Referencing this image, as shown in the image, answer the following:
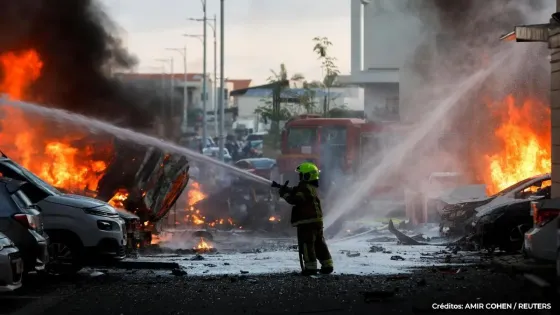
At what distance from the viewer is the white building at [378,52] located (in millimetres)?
43469

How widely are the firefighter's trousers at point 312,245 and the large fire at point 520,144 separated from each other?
36.4ft

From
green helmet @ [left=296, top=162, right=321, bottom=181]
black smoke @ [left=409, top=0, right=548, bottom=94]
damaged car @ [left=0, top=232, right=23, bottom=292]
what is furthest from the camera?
black smoke @ [left=409, top=0, right=548, bottom=94]

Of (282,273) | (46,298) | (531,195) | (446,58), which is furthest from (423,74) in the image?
(46,298)

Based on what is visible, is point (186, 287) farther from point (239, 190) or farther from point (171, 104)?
point (171, 104)

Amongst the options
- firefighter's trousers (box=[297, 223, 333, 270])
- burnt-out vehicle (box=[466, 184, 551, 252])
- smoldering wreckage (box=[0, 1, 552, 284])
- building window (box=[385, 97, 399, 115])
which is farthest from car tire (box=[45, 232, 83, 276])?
building window (box=[385, 97, 399, 115])

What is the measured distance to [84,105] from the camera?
22188 mm

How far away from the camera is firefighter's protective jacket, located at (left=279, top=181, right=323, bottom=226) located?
12.9 metres

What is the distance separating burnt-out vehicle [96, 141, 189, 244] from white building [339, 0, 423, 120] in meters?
25.6

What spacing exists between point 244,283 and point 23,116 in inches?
371

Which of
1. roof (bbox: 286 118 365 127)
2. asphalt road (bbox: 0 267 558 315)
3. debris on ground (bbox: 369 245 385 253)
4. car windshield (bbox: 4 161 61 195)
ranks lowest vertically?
debris on ground (bbox: 369 245 385 253)

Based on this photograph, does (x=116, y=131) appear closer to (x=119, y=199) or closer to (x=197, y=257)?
(x=119, y=199)

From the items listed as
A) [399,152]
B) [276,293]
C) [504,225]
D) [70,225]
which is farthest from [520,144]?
[276,293]

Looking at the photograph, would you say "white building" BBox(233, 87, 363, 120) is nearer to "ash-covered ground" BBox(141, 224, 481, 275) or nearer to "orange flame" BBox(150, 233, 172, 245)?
"ash-covered ground" BBox(141, 224, 481, 275)

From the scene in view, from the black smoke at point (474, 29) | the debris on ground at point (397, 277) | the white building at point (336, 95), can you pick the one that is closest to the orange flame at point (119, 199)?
the debris on ground at point (397, 277)
